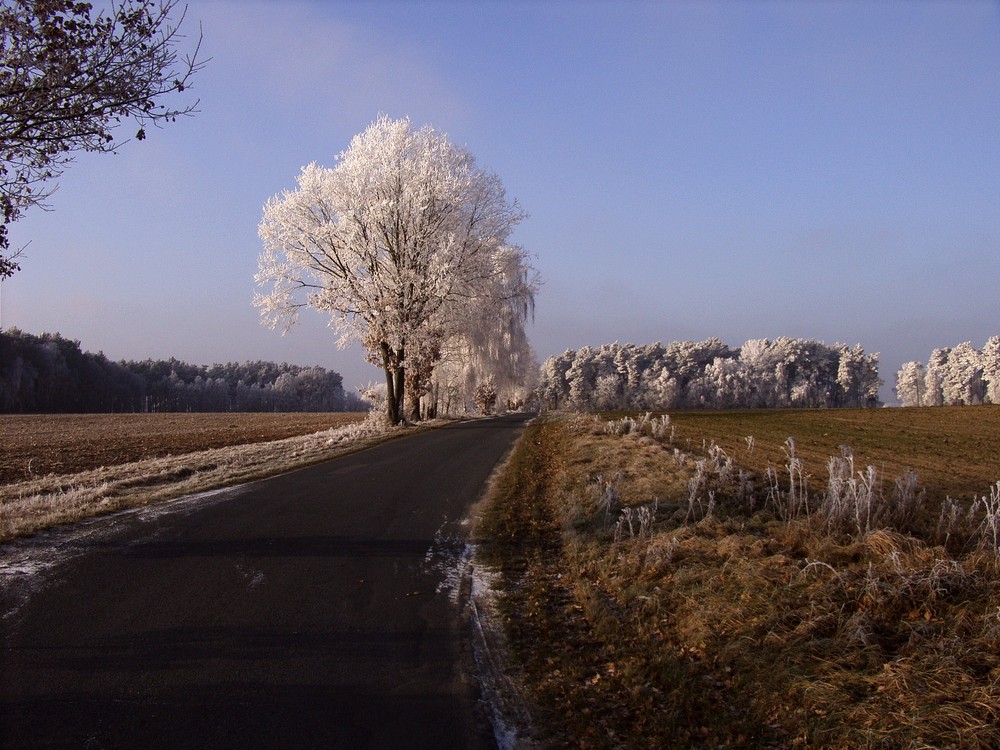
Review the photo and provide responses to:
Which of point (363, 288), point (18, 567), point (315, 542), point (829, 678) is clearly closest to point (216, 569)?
point (315, 542)

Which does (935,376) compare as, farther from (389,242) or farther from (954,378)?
(389,242)

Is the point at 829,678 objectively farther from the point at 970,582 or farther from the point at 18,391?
the point at 18,391

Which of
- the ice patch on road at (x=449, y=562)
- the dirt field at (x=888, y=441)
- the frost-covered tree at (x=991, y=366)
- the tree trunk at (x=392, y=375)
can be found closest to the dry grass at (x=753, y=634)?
the ice patch on road at (x=449, y=562)

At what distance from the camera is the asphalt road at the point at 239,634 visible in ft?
13.5

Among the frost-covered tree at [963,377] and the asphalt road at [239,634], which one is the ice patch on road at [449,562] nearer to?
the asphalt road at [239,634]

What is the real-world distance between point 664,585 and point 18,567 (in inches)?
256

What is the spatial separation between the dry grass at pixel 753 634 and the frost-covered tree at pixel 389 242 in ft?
63.4

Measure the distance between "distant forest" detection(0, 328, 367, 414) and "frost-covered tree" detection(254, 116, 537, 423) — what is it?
68268 mm

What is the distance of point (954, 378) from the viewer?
100 meters

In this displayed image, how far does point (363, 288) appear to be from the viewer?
87.5 feet

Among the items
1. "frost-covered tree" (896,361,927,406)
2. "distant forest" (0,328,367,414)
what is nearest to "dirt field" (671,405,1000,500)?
"distant forest" (0,328,367,414)

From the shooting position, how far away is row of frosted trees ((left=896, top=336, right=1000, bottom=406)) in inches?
3583

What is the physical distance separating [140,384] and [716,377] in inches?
3740

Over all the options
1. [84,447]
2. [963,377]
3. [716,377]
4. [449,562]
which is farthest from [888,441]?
[963,377]
